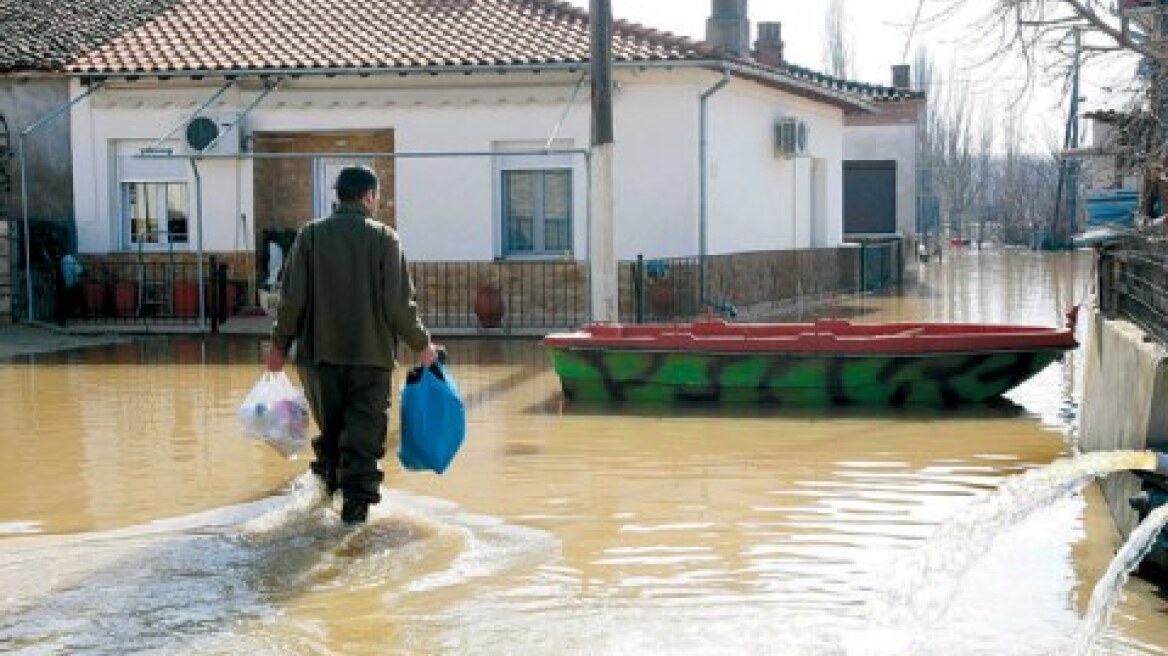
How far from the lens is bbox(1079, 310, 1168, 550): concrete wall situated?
296 inches

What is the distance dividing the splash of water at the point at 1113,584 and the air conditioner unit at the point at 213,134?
17.5 metres

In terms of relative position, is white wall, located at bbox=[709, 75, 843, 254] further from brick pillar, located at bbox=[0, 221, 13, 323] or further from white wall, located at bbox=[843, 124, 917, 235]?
white wall, located at bbox=[843, 124, 917, 235]

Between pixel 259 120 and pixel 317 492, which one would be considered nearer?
pixel 317 492

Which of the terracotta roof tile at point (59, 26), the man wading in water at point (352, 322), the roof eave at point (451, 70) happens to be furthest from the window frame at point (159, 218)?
the man wading in water at point (352, 322)

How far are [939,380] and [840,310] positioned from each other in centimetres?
1236

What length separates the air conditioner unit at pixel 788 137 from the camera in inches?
987

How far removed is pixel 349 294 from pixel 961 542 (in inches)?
129

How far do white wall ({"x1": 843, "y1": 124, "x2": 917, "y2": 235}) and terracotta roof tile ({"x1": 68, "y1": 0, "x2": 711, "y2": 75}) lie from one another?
2522cm

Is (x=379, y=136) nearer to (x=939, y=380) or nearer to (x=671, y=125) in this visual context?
(x=671, y=125)

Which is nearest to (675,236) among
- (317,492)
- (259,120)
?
(259,120)

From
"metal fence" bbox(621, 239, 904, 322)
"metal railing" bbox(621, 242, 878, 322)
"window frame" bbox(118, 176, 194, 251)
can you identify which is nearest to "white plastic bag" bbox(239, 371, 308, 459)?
"metal railing" bbox(621, 242, 878, 322)

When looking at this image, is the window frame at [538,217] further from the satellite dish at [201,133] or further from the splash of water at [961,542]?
the splash of water at [961,542]

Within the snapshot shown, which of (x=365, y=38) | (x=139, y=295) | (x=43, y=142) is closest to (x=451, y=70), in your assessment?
(x=365, y=38)

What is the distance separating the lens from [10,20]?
25.3 metres
